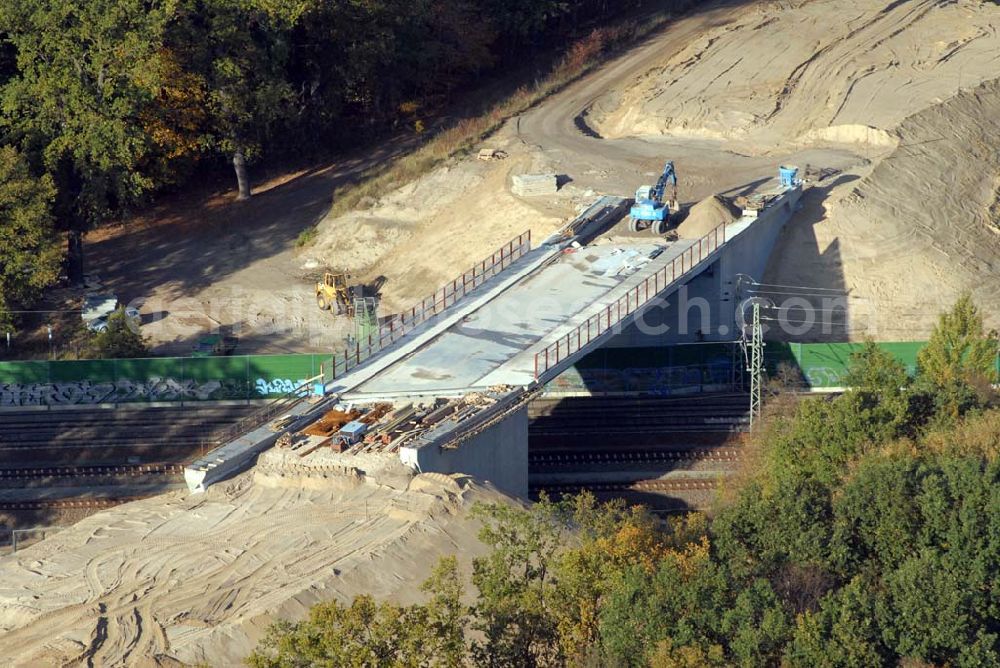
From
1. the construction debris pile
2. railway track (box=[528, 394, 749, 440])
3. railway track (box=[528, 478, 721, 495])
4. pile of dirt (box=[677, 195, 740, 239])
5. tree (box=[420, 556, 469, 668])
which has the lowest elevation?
railway track (box=[528, 394, 749, 440])

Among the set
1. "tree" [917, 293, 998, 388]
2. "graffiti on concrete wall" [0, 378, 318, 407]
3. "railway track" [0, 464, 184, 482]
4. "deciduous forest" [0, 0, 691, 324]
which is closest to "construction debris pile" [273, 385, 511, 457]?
"railway track" [0, 464, 184, 482]

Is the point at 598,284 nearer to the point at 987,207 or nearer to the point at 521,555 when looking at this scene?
the point at 987,207

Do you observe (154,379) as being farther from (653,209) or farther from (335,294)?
(653,209)

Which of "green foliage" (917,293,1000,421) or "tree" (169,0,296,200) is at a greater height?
"tree" (169,0,296,200)

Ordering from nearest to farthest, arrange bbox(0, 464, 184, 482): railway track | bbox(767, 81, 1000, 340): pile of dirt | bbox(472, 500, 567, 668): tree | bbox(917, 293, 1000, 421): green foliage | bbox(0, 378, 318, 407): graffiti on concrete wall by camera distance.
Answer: bbox(472, 500, 567, 668): tree
bbox(917, 293, 1000, 421): green foliage
bbox(0, 464, 184, 482): railway track
bbox(0, 378, 318, 407): graffiti on concrete wall
bbox(767, 81, 1000, 340): pile of dirt

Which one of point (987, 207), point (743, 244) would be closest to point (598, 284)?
point (743, 244)

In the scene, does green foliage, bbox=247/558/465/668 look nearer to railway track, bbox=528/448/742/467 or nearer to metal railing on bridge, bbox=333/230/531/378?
metal railing on bridge, bbox=333/230/531/378

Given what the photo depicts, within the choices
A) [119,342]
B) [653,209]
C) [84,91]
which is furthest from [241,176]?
[653,209]

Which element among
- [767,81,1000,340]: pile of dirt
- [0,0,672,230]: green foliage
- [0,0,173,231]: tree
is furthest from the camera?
[0,0,672,230]: green foliage

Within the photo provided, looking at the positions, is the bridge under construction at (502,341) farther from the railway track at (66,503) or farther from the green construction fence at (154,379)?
the railway track at (66,503)
